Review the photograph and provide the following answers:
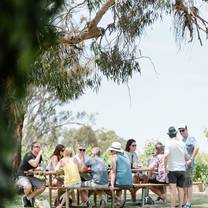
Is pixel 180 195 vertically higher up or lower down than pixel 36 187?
lower down

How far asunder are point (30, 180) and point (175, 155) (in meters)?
2.78

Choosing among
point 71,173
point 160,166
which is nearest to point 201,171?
point 160,166

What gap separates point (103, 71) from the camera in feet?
45.7

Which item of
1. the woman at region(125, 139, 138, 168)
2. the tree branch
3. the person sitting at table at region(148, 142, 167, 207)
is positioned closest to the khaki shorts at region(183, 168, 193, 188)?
the person sitting at table at region(148, 142, 167, 207)

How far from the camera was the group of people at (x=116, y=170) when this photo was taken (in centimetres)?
1036

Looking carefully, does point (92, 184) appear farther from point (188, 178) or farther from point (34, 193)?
point (188, 178)

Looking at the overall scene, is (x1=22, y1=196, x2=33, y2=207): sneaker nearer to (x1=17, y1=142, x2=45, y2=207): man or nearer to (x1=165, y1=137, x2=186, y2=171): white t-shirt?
(x1=17, y1=142, x2=45, y2=207): man

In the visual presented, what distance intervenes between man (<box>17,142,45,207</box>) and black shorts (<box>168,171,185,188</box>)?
2391 mm

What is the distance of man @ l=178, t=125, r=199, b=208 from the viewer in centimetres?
1096

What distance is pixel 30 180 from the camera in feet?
37.1

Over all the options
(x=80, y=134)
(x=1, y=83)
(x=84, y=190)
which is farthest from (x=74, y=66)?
(x=80, y=134)

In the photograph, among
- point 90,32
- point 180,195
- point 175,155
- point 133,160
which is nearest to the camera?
point 175,155

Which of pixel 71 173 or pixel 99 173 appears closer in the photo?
pixel 71 173

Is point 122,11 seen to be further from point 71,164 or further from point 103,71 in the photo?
point 71,164
